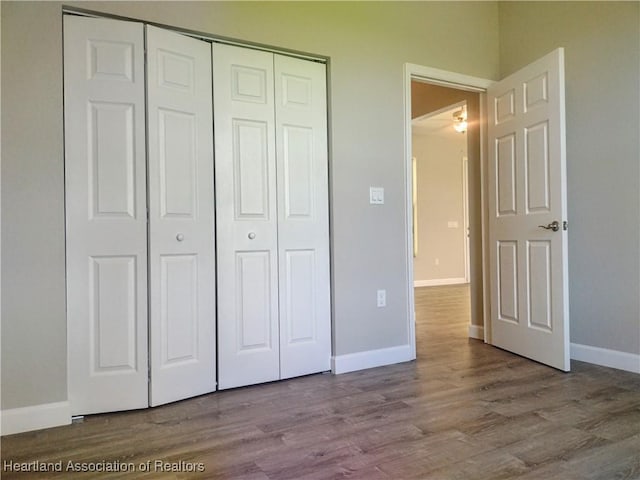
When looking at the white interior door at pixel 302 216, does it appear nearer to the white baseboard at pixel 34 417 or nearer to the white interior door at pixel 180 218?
the white interior door at pixel 180 218

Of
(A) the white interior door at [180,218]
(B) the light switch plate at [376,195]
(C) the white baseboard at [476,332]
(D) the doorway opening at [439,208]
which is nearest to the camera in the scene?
(A) the white interior door at [180,218]

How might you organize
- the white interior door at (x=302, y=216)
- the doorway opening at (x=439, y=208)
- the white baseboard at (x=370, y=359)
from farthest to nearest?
the doorway opening at (x=439, y=208) < the white baseboard at (x=370, y=359) < the white interior door at (x=302, y=216)

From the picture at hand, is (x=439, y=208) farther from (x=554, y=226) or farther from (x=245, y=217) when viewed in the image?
(x=245, y=217)

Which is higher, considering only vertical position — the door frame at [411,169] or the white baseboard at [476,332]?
the door frame at [411,169]

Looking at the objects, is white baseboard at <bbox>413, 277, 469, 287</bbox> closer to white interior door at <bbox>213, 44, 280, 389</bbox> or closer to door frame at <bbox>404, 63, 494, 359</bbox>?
door frame at <bbox>404, 63, 494, 359</bbox>

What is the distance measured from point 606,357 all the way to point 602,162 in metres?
1.30

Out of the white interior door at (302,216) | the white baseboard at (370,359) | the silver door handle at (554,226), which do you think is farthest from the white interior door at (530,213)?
the white interior door at (302,216)

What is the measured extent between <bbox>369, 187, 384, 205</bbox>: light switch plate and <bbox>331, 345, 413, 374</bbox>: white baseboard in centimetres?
101

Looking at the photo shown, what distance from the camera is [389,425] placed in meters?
1.98

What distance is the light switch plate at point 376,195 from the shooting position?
295cm

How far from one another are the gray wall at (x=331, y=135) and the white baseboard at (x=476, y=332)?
3.19 feet

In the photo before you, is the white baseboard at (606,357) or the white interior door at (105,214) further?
the white baseboard at (606,357)

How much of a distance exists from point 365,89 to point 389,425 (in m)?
2.09

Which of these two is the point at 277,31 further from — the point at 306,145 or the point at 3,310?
the point at 3,310
